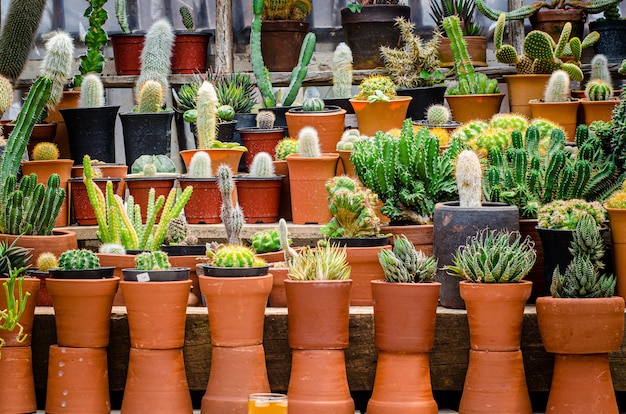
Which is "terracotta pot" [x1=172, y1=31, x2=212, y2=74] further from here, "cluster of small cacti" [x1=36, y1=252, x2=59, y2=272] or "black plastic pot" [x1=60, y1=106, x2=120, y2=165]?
"cluster of small cacti" [x1=36, y1=252, x2=59, y2=272]

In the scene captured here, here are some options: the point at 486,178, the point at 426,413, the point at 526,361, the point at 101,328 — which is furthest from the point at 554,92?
the point at 101,328

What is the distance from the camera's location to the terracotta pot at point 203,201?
6211mm

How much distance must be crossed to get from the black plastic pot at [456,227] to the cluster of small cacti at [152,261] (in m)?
1.25

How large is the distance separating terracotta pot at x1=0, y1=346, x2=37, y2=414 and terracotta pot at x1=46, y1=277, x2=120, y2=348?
0.72 feet

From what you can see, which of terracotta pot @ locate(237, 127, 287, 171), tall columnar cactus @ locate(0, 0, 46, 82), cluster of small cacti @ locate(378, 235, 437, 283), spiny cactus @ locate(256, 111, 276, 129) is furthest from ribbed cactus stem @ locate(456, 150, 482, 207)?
tall columnar cactus @ locate(0, 0, 46, 82)

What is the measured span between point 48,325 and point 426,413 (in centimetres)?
182

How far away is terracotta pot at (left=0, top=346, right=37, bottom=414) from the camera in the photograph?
495 centimetres

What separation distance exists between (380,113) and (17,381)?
9.54ft

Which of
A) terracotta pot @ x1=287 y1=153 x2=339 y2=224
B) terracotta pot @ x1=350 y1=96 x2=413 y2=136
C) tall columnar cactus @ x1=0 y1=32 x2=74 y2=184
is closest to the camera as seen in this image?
tall columnar cactus @ x1=0 y1=32 x2=74 y2=184

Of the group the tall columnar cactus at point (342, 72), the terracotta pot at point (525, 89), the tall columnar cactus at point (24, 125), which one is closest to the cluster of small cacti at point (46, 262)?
the tall columnar cactus at point (24, 125)

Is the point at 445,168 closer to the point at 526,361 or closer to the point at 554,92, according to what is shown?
the point at 526,361

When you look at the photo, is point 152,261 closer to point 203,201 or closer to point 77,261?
point 77,261

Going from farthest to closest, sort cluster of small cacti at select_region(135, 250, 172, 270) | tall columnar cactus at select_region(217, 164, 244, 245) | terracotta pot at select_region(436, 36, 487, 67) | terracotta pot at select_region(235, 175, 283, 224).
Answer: terracotta pot at select_region(436, 36, 487, 67) → terracotta pot at select_region(235, 175, 283, 224) → tall columnar cactus at select_region(217, 164, 244, 245) → cluster of small cacti at select_region(135, 250, 172, 270)

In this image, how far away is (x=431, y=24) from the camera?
8.66 metres
